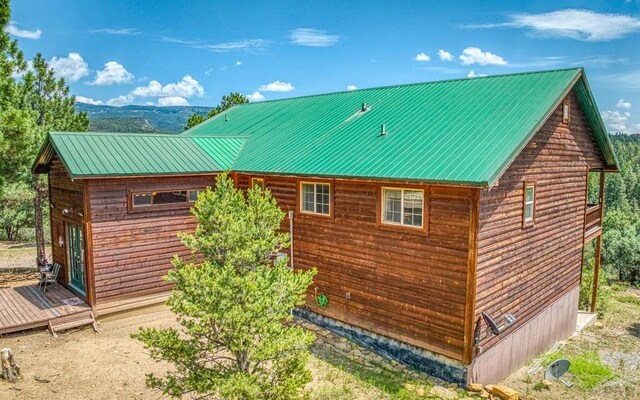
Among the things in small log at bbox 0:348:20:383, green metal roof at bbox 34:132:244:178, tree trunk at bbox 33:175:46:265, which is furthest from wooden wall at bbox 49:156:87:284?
small log at bbox 0:348:20:383

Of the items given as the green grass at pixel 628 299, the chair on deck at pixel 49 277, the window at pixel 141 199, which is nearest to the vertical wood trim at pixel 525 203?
the window at pixel 141 199

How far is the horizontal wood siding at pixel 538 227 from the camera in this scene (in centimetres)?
1024

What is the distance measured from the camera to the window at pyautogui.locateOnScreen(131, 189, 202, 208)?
13.3 m

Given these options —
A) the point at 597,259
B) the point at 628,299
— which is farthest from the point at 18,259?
the point at 628,299

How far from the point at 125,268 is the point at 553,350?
1293 cm

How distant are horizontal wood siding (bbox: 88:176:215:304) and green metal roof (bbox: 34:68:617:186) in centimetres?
55

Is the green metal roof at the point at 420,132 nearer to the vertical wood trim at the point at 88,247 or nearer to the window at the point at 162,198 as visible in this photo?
the window at the point at 162,198

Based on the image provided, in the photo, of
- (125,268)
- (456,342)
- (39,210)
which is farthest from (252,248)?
(39,210)

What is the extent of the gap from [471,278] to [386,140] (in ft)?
14.4

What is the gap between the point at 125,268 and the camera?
13195mm

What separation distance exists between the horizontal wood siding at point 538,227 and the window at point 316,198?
4.25 metres

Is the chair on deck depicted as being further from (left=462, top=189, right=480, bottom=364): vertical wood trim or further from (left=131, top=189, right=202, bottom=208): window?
(left=462, top=189, right=480, bottom=364): vertical wood trim

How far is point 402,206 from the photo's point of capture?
10.8m

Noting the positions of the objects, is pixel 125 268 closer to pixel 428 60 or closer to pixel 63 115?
pixel 63 115
